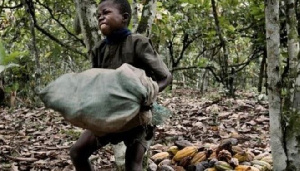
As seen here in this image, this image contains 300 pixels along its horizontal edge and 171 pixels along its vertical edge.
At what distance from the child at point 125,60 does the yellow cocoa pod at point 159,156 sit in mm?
1297

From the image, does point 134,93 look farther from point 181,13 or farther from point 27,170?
point 181,13

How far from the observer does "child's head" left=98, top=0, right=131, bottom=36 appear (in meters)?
2.49

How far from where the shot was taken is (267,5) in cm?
295

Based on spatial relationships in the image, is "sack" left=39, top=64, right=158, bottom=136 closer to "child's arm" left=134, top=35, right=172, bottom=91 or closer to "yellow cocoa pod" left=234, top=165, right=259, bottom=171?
"child's arm" left=134, top=35, right=172, bottom=91

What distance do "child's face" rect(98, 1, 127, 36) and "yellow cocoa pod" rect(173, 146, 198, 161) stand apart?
1.67 metres

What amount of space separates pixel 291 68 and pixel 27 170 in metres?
2.43

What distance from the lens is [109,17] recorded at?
2486mm

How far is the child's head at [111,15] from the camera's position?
2490mm

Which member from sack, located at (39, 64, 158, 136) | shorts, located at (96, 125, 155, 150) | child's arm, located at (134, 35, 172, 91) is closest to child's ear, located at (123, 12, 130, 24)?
child's arm, located at (134, 35, 172, 91)

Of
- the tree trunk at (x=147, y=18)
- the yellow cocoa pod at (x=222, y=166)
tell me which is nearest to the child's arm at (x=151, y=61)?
the tree trunk at (x=147, y=18)

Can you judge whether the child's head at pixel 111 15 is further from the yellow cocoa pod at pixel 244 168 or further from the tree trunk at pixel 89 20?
the yellow cocoa pod at pixel 244 168

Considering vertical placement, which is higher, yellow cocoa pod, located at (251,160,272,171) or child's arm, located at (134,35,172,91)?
child's arm, located at (134,35,172,91)

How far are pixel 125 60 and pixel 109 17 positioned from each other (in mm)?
273

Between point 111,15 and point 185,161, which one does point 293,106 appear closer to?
point 185,161
